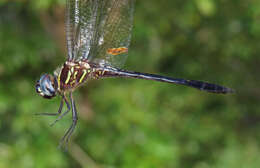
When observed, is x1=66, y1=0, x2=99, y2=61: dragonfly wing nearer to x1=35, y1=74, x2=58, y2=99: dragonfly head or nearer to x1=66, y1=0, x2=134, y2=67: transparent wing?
x1=66, y1=0, x2=134, y2=67: transparent wing

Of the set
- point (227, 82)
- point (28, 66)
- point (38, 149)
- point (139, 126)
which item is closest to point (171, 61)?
point (227, 82)

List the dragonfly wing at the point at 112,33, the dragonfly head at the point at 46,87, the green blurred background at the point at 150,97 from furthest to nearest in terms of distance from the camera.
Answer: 1. the green blurred background at the point at 150,97
2. the dragonfly wing at the point at 112,33
3. the dragonfly head at the point at 46,87

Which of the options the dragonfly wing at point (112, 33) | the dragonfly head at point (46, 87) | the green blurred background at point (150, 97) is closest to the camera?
the dragonfly head at point (46, 87)

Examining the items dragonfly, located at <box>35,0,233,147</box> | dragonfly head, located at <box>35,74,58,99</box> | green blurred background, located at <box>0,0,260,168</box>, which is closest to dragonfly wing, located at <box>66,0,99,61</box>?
dragonfly, located at <box>35,0,233,147</box>

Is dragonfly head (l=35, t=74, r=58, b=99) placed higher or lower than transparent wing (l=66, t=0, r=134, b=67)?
lower

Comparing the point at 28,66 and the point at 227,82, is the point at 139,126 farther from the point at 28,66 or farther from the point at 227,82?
the point at 227,82

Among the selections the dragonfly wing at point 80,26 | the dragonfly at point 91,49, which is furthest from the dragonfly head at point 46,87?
the dragonfly wing at point 80,26

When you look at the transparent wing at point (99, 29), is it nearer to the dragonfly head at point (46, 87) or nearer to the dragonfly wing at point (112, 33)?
the dragonfly wing at point (112, 33)

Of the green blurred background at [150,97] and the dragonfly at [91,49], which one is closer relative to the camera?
the dragonfly at [91,49]
